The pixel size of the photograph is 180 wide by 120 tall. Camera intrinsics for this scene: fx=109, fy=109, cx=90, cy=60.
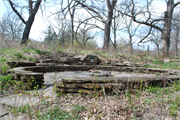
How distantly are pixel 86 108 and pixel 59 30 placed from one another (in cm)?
2722

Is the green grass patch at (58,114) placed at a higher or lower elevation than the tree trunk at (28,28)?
lower

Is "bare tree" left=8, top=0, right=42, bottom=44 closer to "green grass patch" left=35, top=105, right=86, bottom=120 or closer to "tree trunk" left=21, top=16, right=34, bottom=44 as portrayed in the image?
"tree trunk" left=21, top=16, right=34, bottom=44

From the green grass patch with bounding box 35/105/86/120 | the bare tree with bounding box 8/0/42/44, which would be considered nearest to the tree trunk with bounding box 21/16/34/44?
the bare tree with bounding box 8/0/42/44

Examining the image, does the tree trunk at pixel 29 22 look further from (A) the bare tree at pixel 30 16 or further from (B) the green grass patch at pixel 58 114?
(B) the green grass patch at pixel 58 114

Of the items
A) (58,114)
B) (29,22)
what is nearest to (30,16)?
(29,22)

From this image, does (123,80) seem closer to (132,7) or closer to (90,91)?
(90,91)

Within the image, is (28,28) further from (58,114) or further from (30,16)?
(58,114)

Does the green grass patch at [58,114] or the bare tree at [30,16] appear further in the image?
the bare tree at [30,16]

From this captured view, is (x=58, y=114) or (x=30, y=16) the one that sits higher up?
(x=30, y=16)

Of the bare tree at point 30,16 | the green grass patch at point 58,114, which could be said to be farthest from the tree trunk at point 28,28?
the green grass patch at point 58,114

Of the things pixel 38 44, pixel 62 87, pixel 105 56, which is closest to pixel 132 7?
pixel 105 56

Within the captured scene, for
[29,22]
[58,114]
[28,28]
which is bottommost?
[58,114]

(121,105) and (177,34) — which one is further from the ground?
(177,34)

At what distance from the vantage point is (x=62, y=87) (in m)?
2.81
